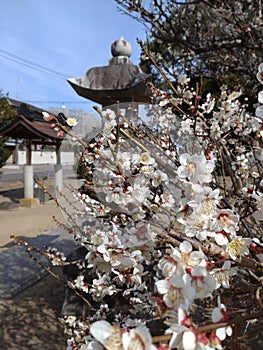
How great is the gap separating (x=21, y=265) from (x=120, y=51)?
10.5 ft

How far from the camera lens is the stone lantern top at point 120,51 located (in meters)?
3.35

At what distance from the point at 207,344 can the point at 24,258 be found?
4.60 meters

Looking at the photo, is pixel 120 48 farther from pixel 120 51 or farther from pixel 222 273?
pixel 222 273

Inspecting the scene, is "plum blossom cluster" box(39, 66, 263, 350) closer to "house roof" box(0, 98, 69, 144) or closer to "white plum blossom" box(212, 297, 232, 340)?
"white plum blossom" box(212, 297, 232, 340)

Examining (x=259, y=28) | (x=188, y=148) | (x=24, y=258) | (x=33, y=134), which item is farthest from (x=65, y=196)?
(x=33, y=134)

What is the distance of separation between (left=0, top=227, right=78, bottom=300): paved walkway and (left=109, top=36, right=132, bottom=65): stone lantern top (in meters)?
2.86

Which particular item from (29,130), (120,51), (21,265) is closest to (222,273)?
(120,51)

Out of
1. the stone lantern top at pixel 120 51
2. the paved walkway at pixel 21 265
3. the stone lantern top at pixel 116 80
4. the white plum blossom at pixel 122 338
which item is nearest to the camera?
the white plum blossom at pixel 122 338

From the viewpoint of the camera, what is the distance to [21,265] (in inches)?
172

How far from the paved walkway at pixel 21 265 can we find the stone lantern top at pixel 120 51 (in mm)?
2863

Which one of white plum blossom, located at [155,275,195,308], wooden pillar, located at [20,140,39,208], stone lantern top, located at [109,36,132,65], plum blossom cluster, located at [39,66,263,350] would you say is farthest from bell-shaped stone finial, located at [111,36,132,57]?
wooden pillar, located at [20,140,39,208]

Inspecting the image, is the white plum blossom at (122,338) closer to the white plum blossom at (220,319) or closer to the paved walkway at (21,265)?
the white plum blossom at (220,319)

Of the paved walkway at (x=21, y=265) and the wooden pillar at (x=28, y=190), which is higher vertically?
the wooden pillar at (x=28, y=190)

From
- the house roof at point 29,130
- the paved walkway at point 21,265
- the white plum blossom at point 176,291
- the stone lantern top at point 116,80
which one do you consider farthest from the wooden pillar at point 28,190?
the white plum blossom at point 176,291
